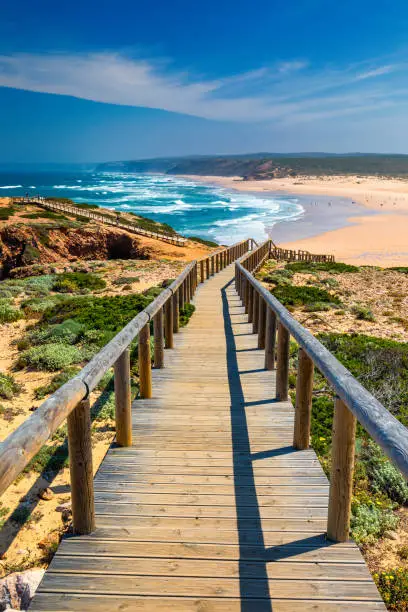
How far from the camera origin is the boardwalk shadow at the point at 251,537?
252 cm

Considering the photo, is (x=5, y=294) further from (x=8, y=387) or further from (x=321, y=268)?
(x=321, y=268)

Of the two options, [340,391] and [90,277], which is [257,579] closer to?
[340,391]

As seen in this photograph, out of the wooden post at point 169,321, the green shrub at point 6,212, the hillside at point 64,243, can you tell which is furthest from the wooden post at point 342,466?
the green shrub at point 6,212

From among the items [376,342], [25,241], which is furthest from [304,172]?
[376,342]

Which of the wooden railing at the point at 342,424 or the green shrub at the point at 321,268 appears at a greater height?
the wooden railing at the point at 342,424

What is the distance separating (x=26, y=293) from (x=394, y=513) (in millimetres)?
13494

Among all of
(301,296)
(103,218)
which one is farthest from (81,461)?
(103,218)

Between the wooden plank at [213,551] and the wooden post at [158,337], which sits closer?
the wooden plank at [213,551]

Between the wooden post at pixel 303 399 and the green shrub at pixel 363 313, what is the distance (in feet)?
30.8

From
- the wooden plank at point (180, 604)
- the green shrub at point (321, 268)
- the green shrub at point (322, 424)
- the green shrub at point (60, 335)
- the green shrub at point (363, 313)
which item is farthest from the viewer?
the green shrub at point (321, 268)

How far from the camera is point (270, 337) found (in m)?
6.05

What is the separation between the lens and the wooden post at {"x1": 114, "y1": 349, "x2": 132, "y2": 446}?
391 centimetres

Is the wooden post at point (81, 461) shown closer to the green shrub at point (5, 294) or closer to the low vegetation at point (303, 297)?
the low vegetation at point (303, 297)

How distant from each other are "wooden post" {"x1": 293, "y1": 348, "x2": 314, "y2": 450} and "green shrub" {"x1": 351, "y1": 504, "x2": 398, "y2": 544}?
700 millimetres
